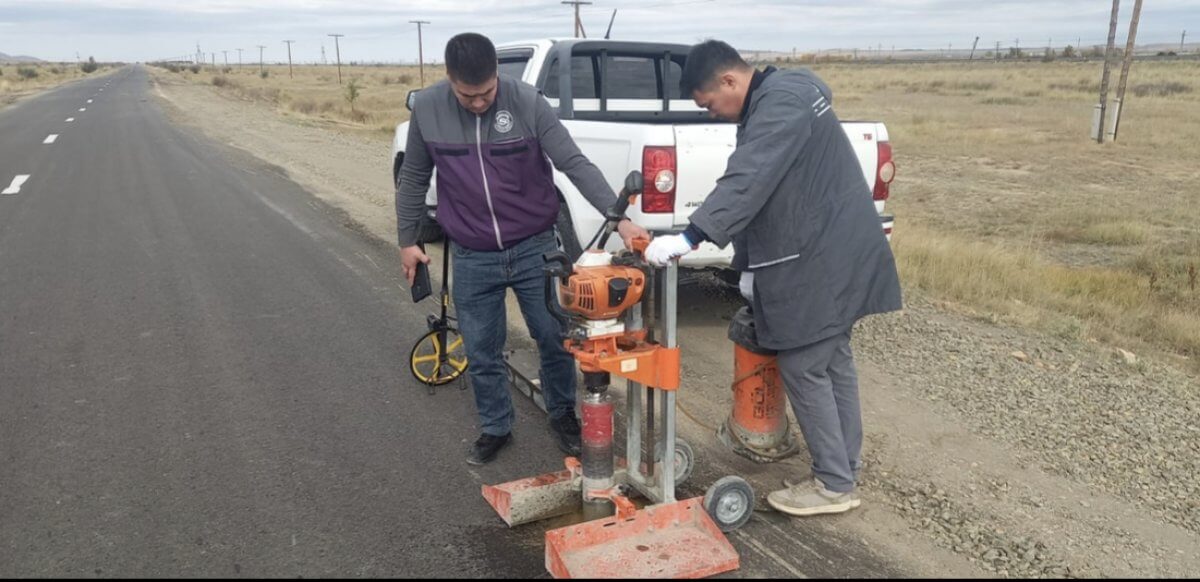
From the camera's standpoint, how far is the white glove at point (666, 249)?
299cm

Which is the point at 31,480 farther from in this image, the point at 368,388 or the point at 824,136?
the point at 824,136

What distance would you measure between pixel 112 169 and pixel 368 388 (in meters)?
11.6

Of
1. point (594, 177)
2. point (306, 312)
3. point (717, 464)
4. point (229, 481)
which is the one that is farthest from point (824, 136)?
point (306, 312)

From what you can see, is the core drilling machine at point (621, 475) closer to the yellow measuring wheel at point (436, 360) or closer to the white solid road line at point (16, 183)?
the yellow measuring wheel at point (436, 360)

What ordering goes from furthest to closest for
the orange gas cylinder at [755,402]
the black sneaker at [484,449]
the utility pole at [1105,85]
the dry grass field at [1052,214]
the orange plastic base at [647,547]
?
the utility pole at [1105,85]
the dry grass field at [1052,214]
the black sneaker at [484,449]
the orange gas cylinder at [755,402]
the orange plastic base at [647,547]

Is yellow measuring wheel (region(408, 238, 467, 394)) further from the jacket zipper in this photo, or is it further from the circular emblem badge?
the circular emblem badge

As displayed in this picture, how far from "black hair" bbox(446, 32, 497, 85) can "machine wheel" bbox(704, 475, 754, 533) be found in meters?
1.81

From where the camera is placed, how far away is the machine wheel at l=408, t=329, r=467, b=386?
486cm

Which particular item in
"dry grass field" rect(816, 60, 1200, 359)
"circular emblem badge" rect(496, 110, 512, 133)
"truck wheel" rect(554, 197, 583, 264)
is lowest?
"dry grass field" rect(816, 60, 1200, 359)

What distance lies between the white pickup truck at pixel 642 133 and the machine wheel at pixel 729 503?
176 centimetres

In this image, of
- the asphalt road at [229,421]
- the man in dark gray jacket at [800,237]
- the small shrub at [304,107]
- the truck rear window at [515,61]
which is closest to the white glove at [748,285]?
the man in dark gray jacket at [800,237]

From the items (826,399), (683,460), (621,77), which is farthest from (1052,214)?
(683,460)

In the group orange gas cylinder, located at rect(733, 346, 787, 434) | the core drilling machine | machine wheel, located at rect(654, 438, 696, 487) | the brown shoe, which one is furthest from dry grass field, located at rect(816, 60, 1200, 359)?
the core drilling machine

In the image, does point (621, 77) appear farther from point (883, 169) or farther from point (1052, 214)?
point (1052, 214)
